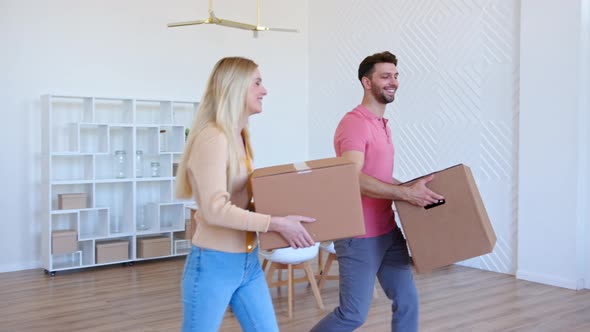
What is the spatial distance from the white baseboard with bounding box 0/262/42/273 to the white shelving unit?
22 cm

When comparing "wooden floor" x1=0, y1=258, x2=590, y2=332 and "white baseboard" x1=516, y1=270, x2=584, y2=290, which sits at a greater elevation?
"white baseboard" x1=516, y1=270, x2=584, y2=290

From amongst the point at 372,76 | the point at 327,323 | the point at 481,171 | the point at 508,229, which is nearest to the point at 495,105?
the point at 481,171

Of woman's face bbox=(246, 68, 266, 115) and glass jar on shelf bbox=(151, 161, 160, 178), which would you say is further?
glass jar on shelf bbox=(151, 161, 160, 178)

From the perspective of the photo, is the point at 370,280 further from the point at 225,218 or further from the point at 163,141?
the point at 163,141

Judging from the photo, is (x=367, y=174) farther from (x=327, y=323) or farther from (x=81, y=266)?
(x=81, y=266)

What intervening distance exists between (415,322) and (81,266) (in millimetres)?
4156

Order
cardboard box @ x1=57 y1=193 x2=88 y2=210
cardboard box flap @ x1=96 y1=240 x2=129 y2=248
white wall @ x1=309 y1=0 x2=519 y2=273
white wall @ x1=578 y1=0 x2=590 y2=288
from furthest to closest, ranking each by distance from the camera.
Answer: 1. cardboard box flap @ x1=96 y1=240 x2=129 y2=248
2. cardboard box @ x1=57 y1=193 x2=88 y2=210
3. white wall @ x1=309 y1=0 x2=519 y2=273
4. white wall @ x1=578 y1=0 x2=590 y2=288

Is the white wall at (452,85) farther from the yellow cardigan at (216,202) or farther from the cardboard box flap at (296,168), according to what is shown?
the yellow cardigan at (216,202)

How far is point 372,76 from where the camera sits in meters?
2.86

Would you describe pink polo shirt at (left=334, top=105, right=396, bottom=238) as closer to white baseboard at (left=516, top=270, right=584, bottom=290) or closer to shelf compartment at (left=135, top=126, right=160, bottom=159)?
white baseboard at (left=516, top=270, right=584, bottom=290)

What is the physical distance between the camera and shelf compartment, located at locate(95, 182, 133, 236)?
253 inches

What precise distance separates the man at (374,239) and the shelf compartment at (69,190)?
4.22 meters

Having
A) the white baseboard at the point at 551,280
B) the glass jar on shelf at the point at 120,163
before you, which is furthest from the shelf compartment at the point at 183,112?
the white baseboard at the point at 551,280

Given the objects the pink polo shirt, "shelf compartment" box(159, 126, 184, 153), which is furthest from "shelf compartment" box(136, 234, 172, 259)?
the pink polo shirt
